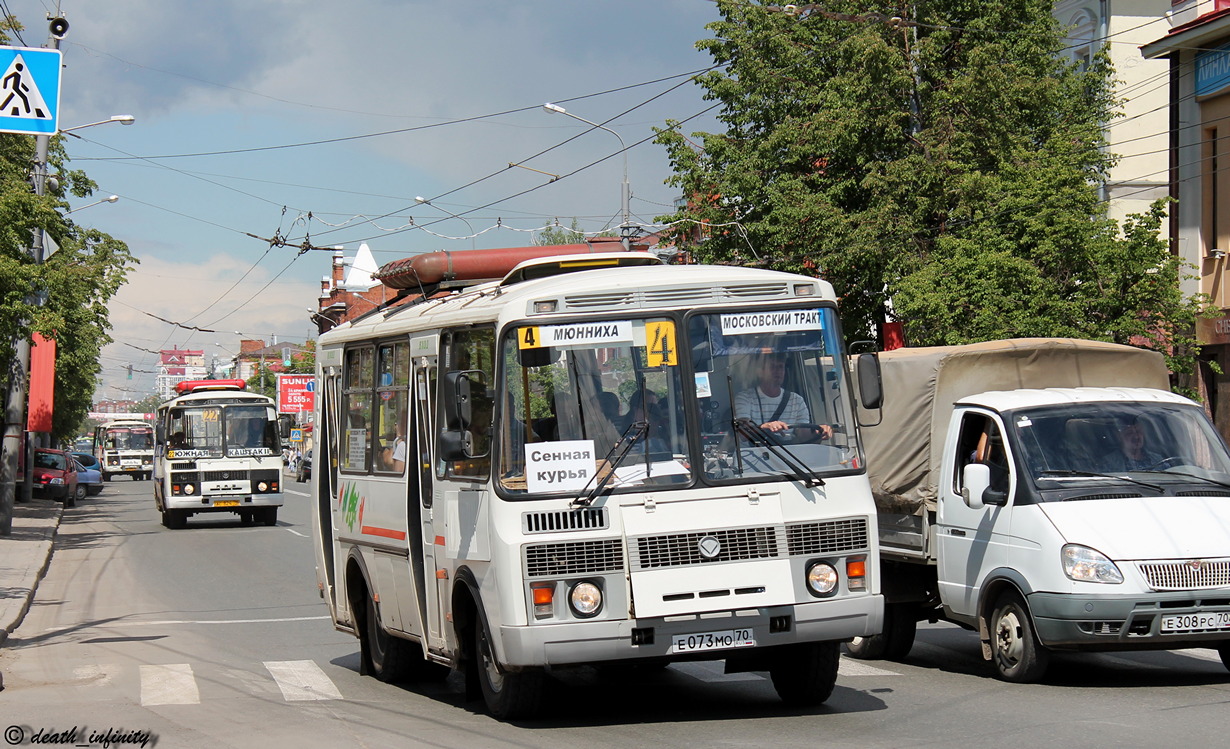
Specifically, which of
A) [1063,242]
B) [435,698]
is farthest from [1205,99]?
[435,698]

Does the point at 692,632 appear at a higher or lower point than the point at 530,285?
lower

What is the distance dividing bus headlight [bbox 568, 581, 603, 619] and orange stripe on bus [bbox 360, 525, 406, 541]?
249 cm

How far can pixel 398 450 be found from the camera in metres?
10.4

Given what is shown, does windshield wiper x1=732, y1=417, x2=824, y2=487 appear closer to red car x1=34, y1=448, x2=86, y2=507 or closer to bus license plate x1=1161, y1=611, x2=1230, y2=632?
bus license plate x1=1161, y1=611, x2=1230, y2=632

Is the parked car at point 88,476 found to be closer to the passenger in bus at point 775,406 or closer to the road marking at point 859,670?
the road marking at point 859,670

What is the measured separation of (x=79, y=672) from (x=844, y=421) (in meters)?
7.16

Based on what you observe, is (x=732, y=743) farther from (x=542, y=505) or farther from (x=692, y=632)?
(x=542, y=505)

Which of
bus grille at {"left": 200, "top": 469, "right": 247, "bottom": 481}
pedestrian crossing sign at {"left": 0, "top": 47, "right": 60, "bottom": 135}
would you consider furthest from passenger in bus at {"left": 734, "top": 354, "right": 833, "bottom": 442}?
bus grille at {"left": 200, "top": 469, "right": 247, "bottom": 481}

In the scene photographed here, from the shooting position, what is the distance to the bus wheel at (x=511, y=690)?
28.2 feet

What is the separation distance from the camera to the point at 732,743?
7.88 m

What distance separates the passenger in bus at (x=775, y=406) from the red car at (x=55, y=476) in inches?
1628

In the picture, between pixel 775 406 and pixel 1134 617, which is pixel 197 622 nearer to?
pixel 775 406

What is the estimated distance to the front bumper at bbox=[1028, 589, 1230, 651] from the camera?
9250mm

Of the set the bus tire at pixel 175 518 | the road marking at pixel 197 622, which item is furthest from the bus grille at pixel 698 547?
the bus tire at pixel 175 518
